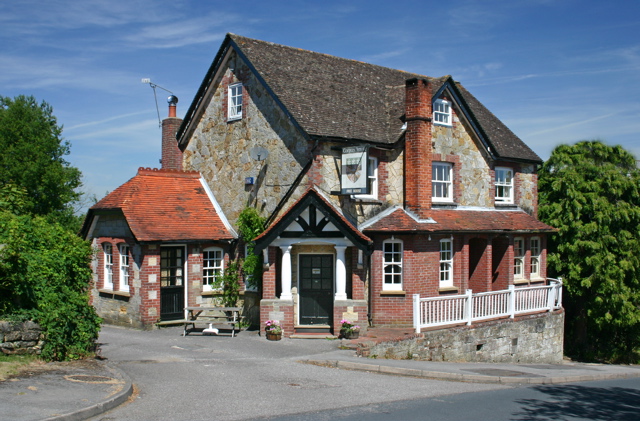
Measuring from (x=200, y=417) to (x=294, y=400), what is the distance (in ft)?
6.29

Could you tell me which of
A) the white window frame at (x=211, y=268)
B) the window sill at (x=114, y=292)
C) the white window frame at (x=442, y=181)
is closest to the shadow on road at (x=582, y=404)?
the white window frame at (x=442, y=181)

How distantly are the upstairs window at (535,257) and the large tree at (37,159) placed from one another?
2518 centimetres

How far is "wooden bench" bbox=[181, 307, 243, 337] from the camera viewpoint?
60.6 ft

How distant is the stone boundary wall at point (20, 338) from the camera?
1198 cm

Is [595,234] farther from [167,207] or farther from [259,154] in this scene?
[167,207]

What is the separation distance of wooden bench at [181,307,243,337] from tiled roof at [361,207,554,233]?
4.88 metres

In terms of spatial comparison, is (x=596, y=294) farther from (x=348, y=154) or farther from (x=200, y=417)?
(x=200, y=417)

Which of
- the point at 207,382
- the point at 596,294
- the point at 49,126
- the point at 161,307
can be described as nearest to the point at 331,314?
the point at 161,307

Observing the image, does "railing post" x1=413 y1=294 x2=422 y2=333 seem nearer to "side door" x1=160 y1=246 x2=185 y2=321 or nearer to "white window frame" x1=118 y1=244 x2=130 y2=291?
"side door" x1=160 y1=246 x2=185 y2=321

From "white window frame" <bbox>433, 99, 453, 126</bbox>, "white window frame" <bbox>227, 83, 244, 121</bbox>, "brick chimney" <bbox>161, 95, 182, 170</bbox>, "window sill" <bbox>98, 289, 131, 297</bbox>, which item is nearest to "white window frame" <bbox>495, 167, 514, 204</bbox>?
"white window frame" <bbox>433, 99, 453, 126</bbox>

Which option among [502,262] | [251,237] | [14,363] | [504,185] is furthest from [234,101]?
[14,363]

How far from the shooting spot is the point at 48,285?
1281 centimetres

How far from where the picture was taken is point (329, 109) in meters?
19.9

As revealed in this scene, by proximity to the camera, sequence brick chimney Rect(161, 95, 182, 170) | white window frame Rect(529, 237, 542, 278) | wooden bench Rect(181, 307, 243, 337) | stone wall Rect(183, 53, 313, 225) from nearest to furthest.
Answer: wooden bench Rect(181, 307, 243, 337), stone wall Rect(183, 53, 313, 225), brick chimney Rect(161, 95, 182, 170), white window frame Rect(529, 237, 542, 278)
